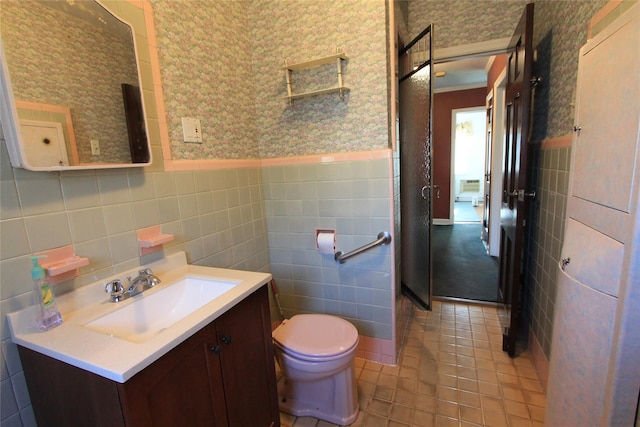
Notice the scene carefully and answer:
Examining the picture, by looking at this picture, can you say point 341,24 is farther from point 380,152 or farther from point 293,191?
point 293,191

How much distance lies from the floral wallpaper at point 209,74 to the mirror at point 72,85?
0.48ft

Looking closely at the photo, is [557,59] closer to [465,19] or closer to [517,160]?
[517,160]

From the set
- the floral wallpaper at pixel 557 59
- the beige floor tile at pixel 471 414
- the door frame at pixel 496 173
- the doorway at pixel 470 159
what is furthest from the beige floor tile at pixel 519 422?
the doorway at pixel 470 159

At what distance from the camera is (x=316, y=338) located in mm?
1482

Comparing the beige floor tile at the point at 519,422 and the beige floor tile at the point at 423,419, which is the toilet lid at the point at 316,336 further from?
the beige floor tile at the point at 519,422

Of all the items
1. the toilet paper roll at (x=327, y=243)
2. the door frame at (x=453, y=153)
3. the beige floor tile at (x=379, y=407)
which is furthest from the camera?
the door frame at (x=453, y=153)

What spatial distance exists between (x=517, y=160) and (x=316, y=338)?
1.65 meters

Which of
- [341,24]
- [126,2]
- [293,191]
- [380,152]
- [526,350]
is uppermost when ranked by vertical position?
[341,24]

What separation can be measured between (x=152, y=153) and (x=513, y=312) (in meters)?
2.24

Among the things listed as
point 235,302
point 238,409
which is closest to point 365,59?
point 235,302

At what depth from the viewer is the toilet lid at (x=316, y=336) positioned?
1.40m

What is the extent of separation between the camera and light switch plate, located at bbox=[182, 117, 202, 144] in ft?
4.65

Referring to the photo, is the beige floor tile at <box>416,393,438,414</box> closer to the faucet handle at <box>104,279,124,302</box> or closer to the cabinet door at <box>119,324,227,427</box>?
the cabinet door at <box>119,324,227,427</box>

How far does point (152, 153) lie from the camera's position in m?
1.28
